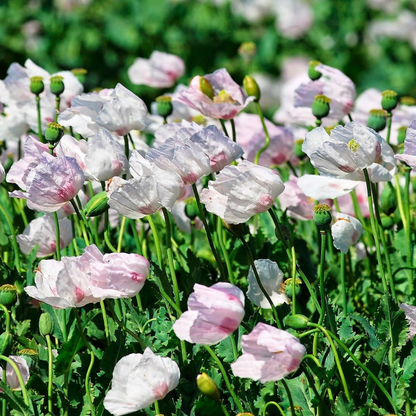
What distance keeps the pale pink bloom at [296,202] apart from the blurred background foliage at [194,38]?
2530mm

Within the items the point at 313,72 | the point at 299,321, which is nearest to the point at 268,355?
the point at 299,321

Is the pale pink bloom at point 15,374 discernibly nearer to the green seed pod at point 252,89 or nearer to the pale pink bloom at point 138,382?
the pale pink bloom at point 138,382

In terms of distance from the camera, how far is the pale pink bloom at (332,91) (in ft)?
4.93

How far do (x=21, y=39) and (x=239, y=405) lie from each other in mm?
3441

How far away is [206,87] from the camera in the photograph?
139 cm

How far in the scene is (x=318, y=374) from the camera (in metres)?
1.02

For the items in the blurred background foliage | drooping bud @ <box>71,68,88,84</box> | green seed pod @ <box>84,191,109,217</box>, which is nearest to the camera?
green seed pod @ <box>84,191,109,217</box>

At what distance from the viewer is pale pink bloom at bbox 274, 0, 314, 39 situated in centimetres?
423

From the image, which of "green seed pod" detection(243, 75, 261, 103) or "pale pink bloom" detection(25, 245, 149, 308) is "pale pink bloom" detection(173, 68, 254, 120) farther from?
"pale pink bloom" detection(25, 245, 149, 308)

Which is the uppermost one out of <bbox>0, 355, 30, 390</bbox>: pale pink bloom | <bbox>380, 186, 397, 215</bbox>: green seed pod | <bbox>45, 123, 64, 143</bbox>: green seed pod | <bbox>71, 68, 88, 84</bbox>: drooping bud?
<bbox>45, 123, 64, 143</bbox>: green seed pod

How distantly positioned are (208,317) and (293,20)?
11.6ft

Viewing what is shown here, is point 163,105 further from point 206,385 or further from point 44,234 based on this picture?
point 206,385

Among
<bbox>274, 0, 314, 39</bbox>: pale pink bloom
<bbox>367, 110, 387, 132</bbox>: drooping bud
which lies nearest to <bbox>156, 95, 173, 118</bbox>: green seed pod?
<bbox>367, 110, 387, 132</bbox>: drooping bud

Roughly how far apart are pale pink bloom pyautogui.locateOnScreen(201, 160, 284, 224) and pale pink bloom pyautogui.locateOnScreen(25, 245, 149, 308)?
0.44 feet
